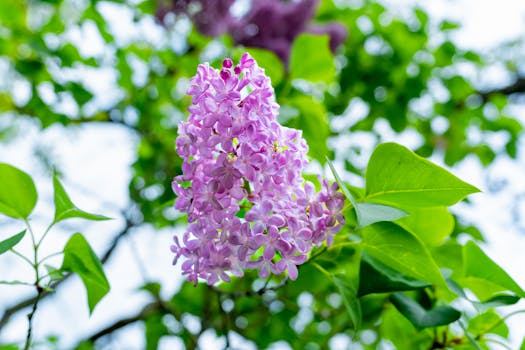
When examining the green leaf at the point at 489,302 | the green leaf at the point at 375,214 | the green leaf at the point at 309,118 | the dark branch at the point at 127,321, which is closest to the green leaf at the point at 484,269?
the green leaf at the point at 489,302

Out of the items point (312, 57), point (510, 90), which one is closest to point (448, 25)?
point (510, 90)

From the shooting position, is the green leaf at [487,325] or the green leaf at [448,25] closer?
the green leaf at [487,325]

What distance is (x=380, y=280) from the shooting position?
47cm

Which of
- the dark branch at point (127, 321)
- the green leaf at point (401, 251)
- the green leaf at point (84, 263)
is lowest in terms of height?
the dark branch at point (127, 321)

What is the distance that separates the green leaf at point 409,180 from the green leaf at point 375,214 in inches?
1.4

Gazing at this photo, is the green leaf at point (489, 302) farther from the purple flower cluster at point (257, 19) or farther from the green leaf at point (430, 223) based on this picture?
the purple flower cluster at point (257, 19)

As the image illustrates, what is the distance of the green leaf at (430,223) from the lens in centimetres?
55

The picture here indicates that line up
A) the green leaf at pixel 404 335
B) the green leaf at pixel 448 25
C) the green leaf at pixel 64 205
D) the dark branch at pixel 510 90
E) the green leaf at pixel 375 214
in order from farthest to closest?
the dark branch at pixel 510 90 < the green leaf at pixel 448 25 < the green leaf at pixel 404 335 < the green leaf at pixel 64 205 < the green leaf at pixel 375 214

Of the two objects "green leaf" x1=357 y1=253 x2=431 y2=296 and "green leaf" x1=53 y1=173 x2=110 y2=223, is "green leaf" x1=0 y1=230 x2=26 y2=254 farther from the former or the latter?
"green leaf" x1=357 y1=253 x2=431 y2=296

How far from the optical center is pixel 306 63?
836 mm

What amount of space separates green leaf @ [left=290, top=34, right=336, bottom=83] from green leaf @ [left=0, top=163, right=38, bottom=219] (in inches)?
18.2

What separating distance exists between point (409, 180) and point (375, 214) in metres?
0.06

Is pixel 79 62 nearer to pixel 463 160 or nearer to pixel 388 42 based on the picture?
pixel 388 42

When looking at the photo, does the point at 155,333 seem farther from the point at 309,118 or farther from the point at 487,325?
the point at 487,325
